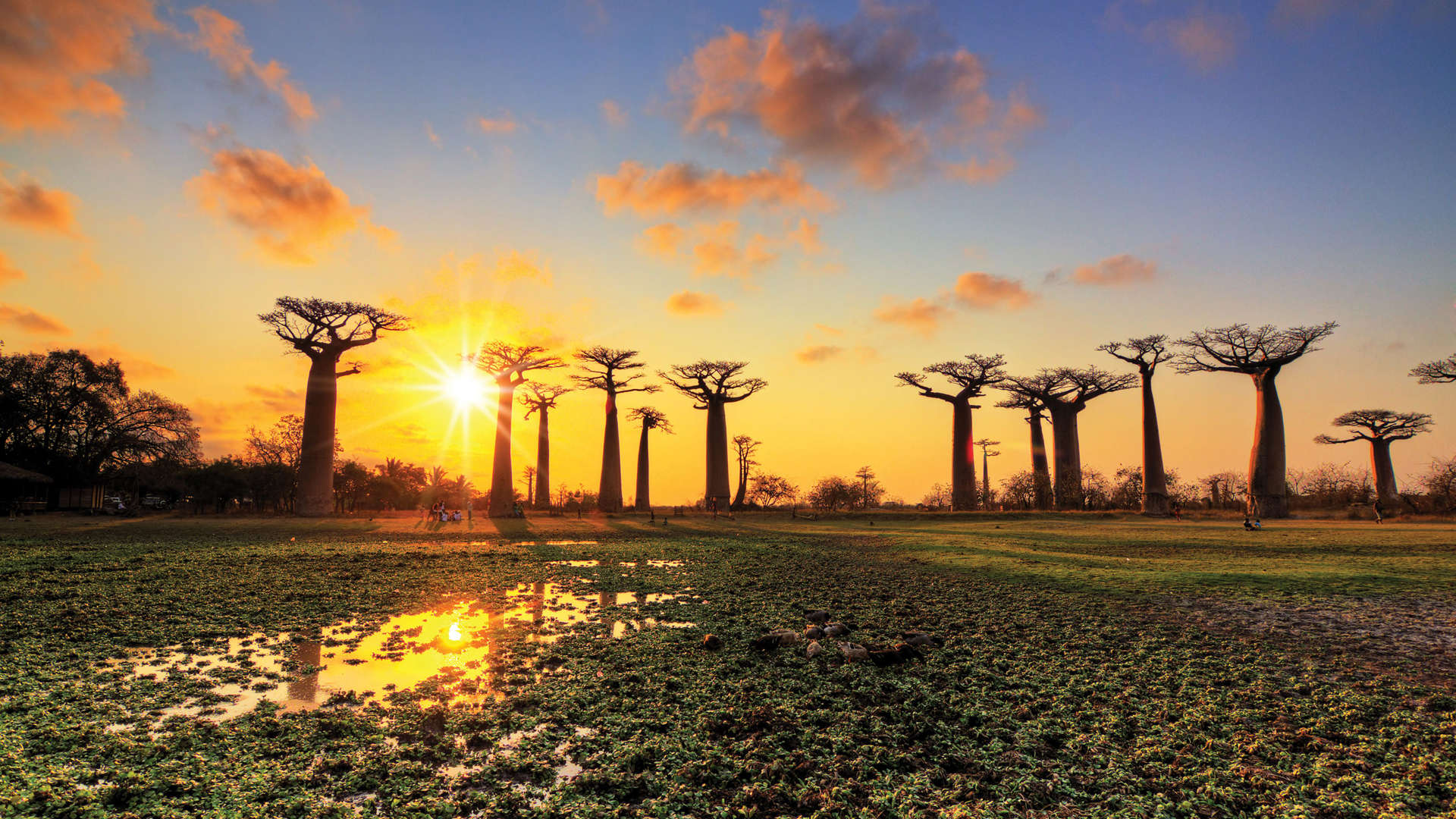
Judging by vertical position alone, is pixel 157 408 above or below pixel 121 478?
above

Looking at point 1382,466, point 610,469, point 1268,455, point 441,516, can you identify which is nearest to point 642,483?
point 610,469

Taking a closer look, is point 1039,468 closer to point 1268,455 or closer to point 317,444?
point 1268,455

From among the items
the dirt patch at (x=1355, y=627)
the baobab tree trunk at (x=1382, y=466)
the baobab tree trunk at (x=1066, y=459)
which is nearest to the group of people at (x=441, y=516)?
the dirt patch at (x=1355, y=627)

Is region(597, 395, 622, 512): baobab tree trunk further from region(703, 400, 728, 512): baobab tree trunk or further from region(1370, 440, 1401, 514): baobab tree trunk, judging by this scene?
region(1370, 440, 1401, 514): baobab tree trunk

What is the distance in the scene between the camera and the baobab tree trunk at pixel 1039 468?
47625 mm

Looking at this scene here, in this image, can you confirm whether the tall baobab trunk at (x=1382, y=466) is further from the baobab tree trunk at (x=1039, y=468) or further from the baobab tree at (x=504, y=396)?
the baobab tree at (x=504, y=396)

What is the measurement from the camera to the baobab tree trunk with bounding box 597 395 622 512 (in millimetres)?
43125

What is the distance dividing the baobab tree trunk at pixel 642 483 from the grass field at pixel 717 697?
112 ft

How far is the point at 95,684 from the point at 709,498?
40320mm

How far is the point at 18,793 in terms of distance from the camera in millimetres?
3449

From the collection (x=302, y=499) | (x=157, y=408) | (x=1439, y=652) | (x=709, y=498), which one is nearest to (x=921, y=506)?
(x=709, y=498)

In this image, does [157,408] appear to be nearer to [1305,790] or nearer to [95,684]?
[95,684]

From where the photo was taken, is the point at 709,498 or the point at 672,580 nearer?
the point at 672,580

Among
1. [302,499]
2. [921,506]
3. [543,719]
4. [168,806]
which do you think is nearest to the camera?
[168,806]
